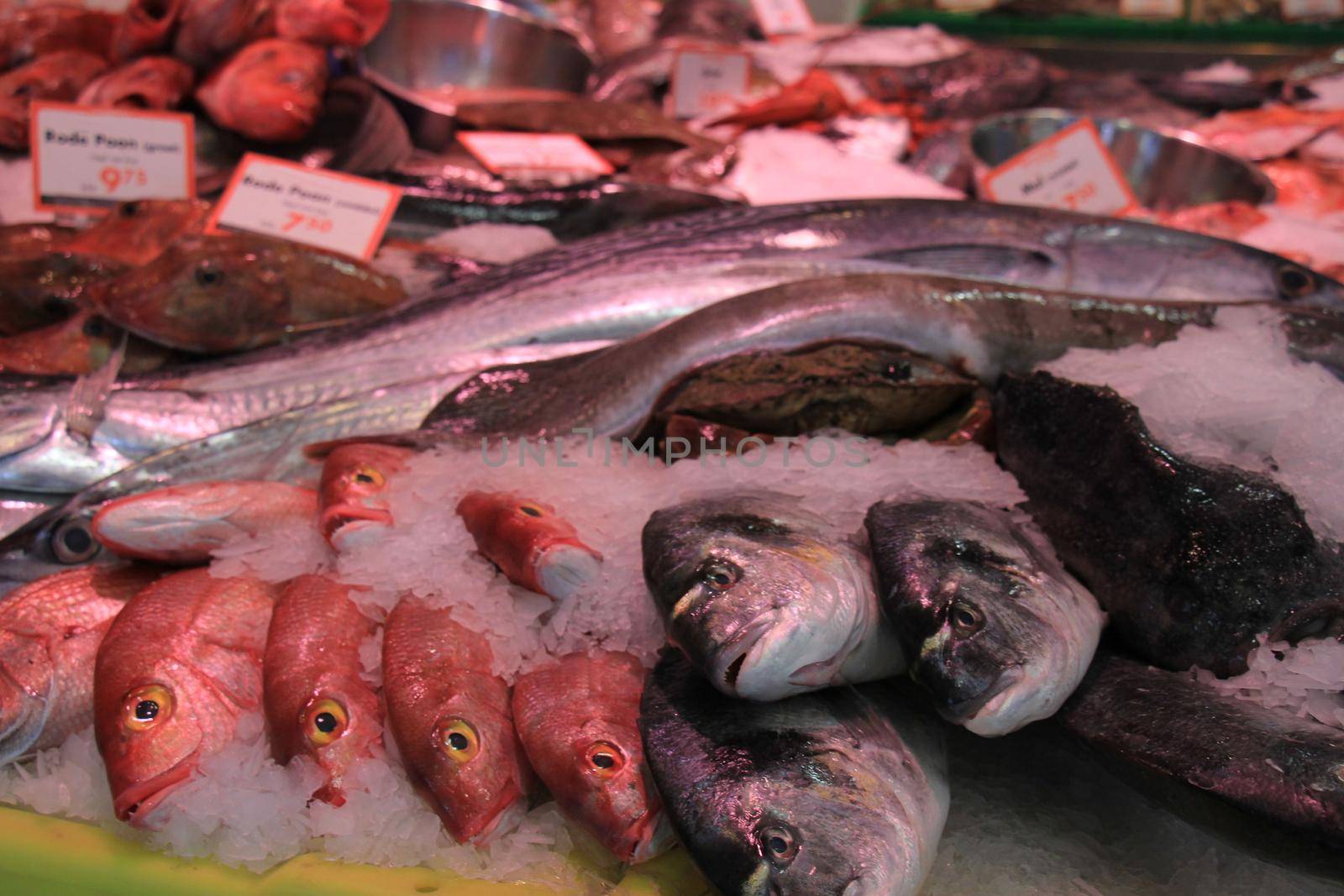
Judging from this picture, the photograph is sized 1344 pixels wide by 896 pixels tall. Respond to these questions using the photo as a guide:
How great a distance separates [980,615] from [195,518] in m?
1.20

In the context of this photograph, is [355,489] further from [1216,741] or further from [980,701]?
[1216,741]

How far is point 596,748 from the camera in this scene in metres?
1.15

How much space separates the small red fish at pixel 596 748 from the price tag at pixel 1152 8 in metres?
Result: 5.17

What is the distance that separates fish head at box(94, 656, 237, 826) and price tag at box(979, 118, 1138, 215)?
2.68 m

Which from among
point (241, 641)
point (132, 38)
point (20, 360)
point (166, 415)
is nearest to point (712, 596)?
point (241, 641)

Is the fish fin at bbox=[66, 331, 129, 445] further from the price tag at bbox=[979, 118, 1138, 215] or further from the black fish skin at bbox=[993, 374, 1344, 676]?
the price tag at bbox=[979, 118, 1138, 215]

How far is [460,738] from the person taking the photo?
1179mm

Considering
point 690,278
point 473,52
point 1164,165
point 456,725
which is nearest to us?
point 456,725

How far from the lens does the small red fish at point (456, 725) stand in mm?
1141

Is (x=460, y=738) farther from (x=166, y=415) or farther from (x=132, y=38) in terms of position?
(x=132, y=38)

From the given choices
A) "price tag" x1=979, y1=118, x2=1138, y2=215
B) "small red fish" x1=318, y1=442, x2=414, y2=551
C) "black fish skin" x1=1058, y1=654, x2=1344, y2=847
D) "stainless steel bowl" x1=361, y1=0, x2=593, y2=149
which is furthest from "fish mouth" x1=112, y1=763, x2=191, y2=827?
"stainless steel bowl" x1=361, y1=0, x2=593, y2=149

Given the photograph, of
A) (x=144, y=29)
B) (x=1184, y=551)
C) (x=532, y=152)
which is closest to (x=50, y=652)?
(x=1184, y=551)

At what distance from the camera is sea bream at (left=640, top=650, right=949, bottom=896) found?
97 cm

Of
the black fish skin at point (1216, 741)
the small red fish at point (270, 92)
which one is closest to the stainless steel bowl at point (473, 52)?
the small red fish at point (270, 92)
